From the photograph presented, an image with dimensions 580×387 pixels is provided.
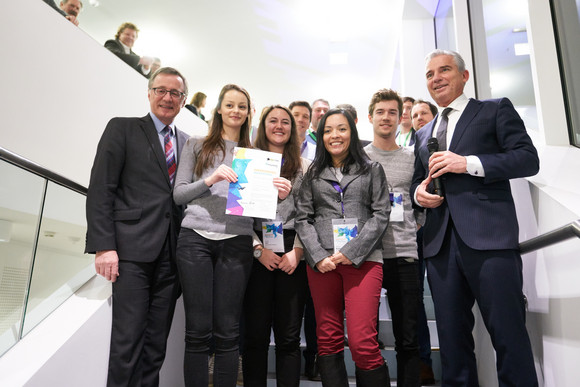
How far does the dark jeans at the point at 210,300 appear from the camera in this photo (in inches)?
74.4

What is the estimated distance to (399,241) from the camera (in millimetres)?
2248

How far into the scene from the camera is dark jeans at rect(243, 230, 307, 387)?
2100mm

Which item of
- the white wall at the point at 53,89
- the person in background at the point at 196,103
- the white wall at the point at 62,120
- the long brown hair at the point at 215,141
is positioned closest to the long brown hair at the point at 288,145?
the long brown hair at the point at 215,141

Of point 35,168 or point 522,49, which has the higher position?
point 522,49

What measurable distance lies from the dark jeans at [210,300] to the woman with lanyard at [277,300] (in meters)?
0.18

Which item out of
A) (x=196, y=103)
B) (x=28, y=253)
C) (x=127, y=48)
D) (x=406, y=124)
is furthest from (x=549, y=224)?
(x=196, y=103)

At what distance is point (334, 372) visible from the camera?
1.92 metres

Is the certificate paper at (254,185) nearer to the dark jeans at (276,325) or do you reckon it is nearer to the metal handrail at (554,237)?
the dark jeans at (276,325)

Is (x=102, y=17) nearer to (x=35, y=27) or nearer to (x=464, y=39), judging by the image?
(x=35, y=27)

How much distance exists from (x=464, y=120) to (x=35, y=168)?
215cm

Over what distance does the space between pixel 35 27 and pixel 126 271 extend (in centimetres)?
292

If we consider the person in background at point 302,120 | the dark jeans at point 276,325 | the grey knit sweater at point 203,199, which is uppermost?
the person in background at point 302,120

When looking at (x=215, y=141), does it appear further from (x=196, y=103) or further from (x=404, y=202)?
(x=196, y=103)

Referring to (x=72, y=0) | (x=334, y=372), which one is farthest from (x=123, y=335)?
(x=72, y=0)
